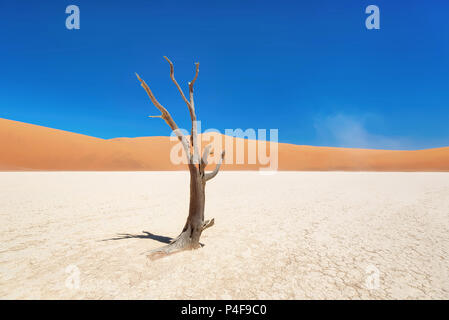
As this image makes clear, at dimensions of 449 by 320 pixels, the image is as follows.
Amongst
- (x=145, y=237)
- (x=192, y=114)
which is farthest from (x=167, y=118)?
(x=145, y=237)

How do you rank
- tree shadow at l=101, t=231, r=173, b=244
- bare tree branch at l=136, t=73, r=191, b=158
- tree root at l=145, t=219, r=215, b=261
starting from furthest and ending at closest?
tree shadow at l=101, t=231, r=173, b=244 → bare tree branch at l=136, t=73, r=191, b=158 → tree root at l=145, t=219, r=215, b=261

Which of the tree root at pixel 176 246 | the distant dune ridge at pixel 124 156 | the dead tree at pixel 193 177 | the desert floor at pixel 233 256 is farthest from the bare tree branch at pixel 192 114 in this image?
the distant dune ridge at pixel 124 156

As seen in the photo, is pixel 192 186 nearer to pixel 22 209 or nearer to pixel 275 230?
pixel 275 230

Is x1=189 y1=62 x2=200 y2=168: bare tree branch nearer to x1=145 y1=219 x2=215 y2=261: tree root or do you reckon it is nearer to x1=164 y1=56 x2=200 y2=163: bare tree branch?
x1=164 y1=56 x2=200 y2=163: bare tree branch

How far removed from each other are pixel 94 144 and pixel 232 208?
58240mm

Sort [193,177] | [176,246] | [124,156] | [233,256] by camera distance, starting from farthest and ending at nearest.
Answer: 1. [124,156]
2. [193,177]
3. [176,246]
4. [233,256]

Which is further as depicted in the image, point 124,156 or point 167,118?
point 124,156

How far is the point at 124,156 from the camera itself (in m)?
53.9

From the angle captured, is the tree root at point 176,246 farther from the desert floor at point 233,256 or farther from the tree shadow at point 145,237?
the tree shadow at point 145,237

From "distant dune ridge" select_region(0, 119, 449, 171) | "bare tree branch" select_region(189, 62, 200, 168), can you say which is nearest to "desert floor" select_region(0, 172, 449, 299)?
"bare tree branch" select_region(189, 62, 200, 168)

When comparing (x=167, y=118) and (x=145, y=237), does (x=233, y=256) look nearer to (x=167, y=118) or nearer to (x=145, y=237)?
(x=145, y=237)

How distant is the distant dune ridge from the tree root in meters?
47.9

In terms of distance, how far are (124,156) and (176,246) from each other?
55359 mm

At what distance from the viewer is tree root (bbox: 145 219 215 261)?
4190mm
